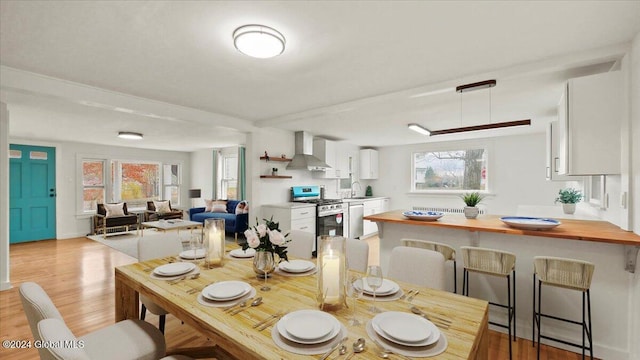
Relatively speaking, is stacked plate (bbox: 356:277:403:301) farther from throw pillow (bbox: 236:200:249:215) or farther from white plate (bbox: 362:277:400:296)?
throw pillow (bbox: 236:200:249:215)

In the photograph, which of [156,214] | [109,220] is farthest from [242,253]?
[156,214]

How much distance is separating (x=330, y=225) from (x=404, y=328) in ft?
14.2

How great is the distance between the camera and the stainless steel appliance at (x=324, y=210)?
515cm

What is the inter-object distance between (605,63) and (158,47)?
3.58m

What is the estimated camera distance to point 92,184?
709cm

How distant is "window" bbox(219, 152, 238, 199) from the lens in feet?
26.3

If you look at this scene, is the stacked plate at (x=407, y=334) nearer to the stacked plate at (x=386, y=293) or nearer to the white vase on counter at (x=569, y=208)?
the stacked plate at (x=386, y=293)

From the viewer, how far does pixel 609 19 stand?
1789mm

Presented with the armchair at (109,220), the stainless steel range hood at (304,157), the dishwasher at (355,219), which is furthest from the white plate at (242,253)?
the armchair at (109,220)

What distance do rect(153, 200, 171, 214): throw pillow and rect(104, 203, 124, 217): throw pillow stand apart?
0.79 meters

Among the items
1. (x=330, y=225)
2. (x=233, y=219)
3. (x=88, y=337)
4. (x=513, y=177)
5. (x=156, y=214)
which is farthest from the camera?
(x=156, y=214)

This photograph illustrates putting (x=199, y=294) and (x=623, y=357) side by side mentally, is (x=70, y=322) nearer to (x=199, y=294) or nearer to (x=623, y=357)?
(x=199, y=294)

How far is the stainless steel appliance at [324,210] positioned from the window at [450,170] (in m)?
2.45

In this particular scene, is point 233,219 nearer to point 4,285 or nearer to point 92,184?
point 4,285
